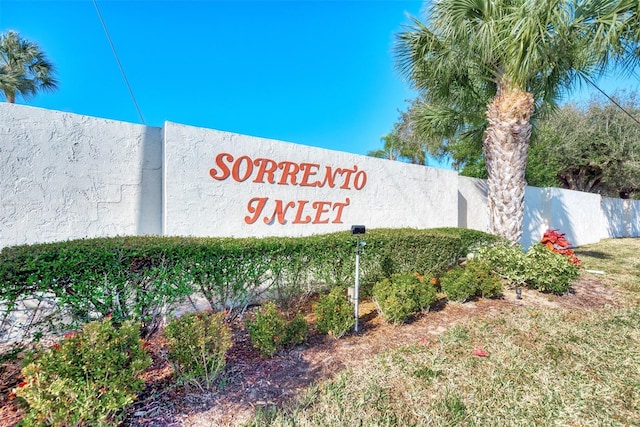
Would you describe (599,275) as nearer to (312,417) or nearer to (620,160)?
(312,417)

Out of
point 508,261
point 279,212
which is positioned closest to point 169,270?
point 279,212

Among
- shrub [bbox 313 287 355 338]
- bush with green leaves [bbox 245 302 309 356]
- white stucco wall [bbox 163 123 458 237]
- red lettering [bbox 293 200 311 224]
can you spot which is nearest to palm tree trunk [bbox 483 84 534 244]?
white stucco wall [bbox 163 123 458 237]

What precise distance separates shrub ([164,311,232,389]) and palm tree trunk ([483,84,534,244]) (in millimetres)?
7142

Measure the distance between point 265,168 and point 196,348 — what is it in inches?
143

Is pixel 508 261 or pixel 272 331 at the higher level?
pixel 508 261

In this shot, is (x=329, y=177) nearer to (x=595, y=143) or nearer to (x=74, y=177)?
(x=74, y=177)

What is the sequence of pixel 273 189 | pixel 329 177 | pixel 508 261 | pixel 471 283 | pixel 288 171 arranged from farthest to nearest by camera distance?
pixel 329 177 → pixel 508 261 → pixel 288 171 → pixel 273 189 → pixel 471 283

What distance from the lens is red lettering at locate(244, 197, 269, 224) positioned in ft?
17.4

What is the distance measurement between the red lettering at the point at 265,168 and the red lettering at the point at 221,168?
1.69 feet

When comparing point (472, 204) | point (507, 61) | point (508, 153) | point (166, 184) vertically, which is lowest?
point (166, 184)

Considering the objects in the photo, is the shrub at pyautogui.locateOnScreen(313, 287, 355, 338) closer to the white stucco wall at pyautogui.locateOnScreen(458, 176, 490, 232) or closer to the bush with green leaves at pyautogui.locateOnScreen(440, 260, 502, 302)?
the bush with green leaves at pyautogui.locateOnScreen(440, 260, 502, 302)

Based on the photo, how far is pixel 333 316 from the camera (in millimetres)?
3508

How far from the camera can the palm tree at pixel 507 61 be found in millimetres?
5262

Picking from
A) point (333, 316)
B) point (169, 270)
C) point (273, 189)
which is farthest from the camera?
point (273, 189)
